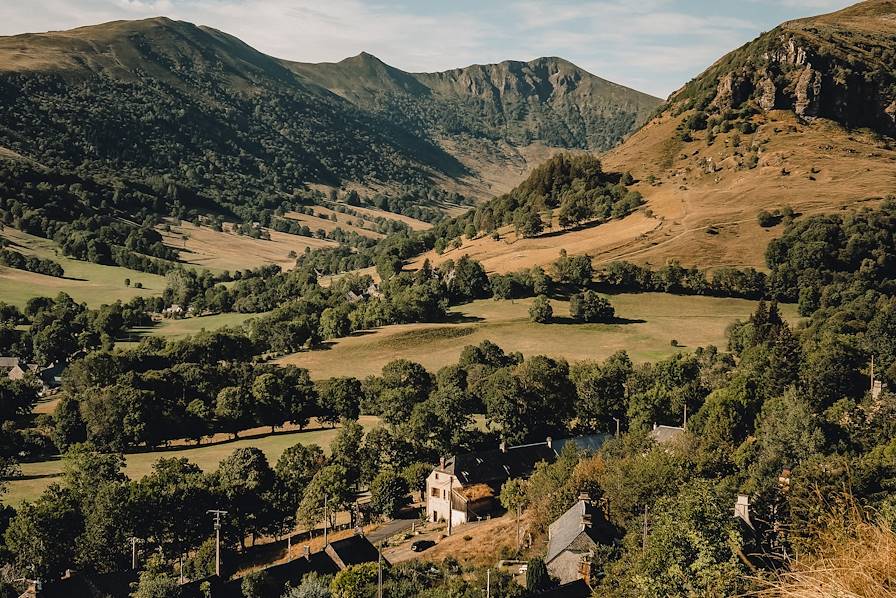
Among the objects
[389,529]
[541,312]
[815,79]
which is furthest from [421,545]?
[815,79]

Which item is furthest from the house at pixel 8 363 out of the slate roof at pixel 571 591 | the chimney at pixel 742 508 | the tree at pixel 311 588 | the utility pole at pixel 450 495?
the chimney at pixel 742 508

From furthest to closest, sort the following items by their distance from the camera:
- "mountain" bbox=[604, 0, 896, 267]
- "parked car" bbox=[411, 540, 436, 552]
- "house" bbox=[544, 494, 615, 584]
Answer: "mountain" bbox=[604, 0, 896, 267] → "parked car" bbox=[411, 540, 436, 552] → "house" bbox=[544, 494, 615, 584]

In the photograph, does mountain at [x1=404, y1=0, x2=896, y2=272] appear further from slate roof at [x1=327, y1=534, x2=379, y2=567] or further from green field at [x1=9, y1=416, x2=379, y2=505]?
slate roof at [x1=327, y1=534, x2=379, y2=567]

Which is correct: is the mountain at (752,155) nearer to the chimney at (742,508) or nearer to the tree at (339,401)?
the tree at (339,401)

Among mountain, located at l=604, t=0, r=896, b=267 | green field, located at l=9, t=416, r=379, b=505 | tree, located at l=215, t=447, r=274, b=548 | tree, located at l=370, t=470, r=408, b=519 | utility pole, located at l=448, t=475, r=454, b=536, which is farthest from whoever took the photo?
mountain, located at l=604, t=0, r=896, b=267

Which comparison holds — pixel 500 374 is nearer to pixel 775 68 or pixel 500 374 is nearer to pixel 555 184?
pixel 555 184

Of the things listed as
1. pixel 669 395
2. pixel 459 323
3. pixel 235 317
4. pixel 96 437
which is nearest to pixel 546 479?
pixel 669 395

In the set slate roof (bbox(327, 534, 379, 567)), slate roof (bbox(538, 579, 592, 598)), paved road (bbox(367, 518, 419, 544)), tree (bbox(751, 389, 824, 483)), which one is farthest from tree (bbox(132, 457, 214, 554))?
tree (bbox(751, 389, 824, 483))
